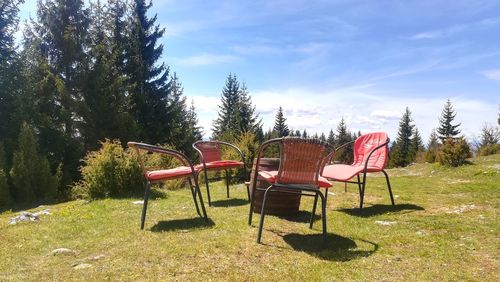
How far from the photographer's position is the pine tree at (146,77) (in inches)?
992

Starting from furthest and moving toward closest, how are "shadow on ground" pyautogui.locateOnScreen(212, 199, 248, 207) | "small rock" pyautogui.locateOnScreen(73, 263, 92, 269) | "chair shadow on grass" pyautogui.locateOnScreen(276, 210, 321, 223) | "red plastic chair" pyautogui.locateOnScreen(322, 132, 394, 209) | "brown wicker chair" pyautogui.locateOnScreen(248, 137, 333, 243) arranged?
"shadow on ground" pyautogui.locateOnScreen(212, 199, 248, 207) → "red plastic chair" pyautogui.locateOnScreen(322, 132, 394, 209) → "chair shadow on grass" pyautogui.locateOnScreen(276, 210, 321, 223) → "brown wicker chair" pyautogui.locateOnScreen(248, 137, 333, 243) → "small rock" pyautogui.locateOnScreen(73, 263, 92, 269)

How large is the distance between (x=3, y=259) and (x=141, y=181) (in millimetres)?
4221

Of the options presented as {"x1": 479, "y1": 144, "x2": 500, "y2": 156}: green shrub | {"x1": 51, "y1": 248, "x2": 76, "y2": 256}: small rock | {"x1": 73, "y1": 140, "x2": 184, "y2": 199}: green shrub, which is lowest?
{"x1": 51, "y1": 248, "x2": 76, "y2": 256}: small rock

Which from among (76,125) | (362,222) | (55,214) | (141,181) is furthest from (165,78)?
(362,222)

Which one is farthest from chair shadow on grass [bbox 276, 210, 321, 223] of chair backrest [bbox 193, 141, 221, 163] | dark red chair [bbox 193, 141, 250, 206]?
chair backrest [bbox 193, 141, 221, 163]

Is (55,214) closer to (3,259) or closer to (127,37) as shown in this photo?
(3,259)

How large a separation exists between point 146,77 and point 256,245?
2367 centimetres

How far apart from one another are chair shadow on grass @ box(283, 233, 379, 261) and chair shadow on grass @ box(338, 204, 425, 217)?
137cm

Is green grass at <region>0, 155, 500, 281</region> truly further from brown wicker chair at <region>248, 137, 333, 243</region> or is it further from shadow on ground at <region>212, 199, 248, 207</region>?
brown wicker chair at <region>248, 137, 333, 243</region>

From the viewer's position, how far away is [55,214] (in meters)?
5.91

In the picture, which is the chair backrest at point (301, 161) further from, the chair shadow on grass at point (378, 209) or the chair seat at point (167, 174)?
the chair shadow on grass at point (378, 209)

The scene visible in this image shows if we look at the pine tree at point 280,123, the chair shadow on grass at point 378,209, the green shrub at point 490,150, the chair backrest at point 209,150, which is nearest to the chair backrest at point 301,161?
the chair shadow on grass at point 378,209

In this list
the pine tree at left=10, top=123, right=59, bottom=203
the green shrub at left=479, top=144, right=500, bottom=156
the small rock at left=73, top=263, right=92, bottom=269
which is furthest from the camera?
the green shrub at left=479, top=144, right=500, bottom=156

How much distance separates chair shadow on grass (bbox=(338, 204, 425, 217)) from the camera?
5.57 m
